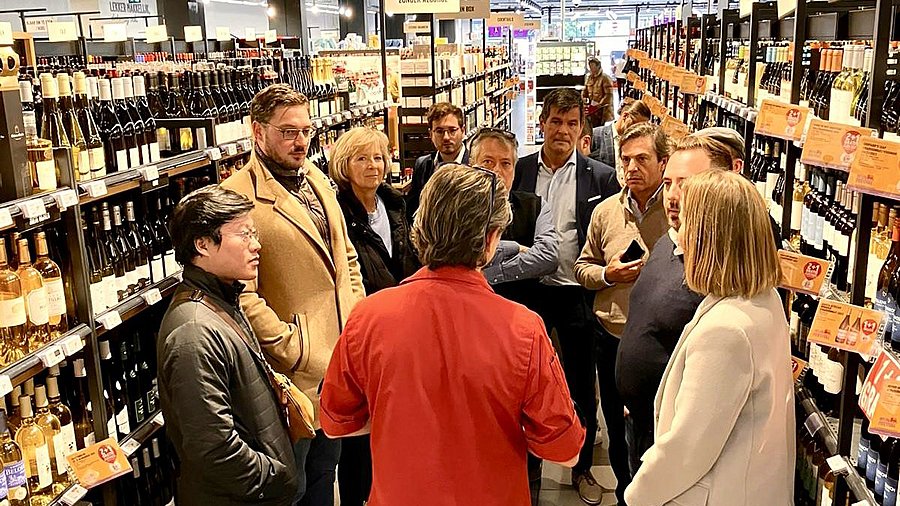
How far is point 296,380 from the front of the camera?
302 centimetres

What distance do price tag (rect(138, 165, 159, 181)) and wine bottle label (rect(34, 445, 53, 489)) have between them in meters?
0.94

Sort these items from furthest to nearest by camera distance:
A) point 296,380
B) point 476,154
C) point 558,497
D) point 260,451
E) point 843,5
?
point 558,497 → point 476,154 → point 843,5 → point 296,380 → point 260,451

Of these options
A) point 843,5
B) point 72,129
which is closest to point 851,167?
point 843,5

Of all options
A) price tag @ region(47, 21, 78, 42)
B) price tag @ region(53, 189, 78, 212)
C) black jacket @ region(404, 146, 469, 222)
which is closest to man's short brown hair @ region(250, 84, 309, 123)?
price tag @ region(53, 189, 78, 212)

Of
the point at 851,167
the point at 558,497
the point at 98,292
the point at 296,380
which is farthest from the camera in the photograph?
the point at 558,497

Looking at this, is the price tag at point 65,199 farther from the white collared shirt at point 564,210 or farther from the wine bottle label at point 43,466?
the white collared shirt at point 564,210

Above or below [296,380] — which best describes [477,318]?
above

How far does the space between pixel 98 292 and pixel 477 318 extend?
1471 mm

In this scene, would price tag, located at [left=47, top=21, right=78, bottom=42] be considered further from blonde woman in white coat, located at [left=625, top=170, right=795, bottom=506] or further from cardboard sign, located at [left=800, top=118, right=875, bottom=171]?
cardboard sign, located at [left=800, top=118, right=875, bottom=171]

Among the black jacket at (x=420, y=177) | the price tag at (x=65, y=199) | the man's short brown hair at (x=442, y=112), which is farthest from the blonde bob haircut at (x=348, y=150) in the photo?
the price tag at (x=65, y=199)

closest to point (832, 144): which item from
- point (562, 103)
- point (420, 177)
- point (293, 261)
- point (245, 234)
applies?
point (245, 234)

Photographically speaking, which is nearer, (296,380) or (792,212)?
(296,380)

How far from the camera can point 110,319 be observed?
2.68 m

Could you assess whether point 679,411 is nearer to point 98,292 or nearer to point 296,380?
point 296,380
